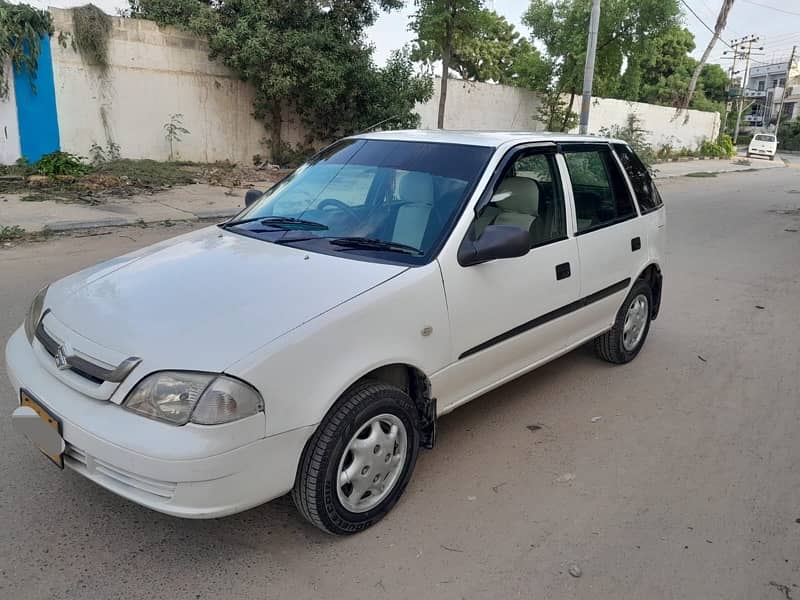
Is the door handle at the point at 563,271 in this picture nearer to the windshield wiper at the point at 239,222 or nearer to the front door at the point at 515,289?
the front door at the point at 515,289

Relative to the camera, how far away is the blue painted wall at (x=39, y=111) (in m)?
12.3

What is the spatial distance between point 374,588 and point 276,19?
14.2 meters

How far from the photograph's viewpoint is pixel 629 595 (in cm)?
249

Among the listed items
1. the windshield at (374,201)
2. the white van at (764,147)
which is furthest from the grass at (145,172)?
the white van at (764,147)

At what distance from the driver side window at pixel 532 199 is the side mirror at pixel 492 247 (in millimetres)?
338

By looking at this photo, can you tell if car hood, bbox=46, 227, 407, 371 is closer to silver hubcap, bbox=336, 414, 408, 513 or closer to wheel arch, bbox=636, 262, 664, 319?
silver hubcap, bbox=336, 414, 408, 513

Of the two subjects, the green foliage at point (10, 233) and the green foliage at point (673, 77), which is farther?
the green foliage at point (673, 77)

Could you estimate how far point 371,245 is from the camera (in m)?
3.13

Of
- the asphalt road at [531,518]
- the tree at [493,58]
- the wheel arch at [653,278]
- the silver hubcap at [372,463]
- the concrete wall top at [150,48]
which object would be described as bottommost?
the asphalt road at [531,518]

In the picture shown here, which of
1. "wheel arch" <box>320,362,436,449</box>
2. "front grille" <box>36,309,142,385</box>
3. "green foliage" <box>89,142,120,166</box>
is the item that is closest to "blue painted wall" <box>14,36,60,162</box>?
"green foliage" <box>89,142,120,166</box>


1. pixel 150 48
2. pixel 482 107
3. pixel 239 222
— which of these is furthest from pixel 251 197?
pixel 482 107

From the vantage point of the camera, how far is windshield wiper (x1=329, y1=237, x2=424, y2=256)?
3.08 meters

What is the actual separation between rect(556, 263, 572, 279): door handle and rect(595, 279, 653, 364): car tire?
991 mm

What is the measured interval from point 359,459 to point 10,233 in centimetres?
734
